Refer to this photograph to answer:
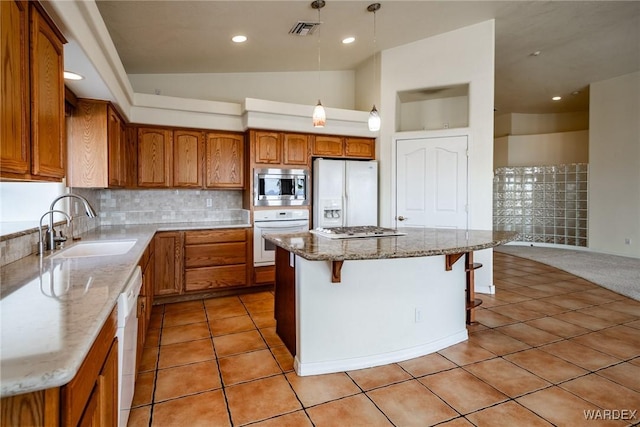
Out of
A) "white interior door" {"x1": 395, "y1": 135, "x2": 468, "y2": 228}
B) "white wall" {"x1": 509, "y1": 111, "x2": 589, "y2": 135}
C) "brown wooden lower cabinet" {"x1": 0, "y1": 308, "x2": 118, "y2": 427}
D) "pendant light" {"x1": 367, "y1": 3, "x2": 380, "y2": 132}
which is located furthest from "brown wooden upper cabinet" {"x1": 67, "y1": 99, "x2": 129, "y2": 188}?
"white wall" {"x1": 509, "y1": 111, "x2": 589, "y2": 135}

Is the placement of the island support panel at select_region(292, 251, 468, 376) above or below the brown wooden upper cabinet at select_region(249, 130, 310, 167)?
below

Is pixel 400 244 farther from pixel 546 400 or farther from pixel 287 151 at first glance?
pixel 287 151

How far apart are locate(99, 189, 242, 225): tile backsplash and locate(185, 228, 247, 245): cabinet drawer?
2.16 ft

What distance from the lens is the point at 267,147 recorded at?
4.43 m

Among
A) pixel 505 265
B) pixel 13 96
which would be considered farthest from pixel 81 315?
pixel 505 265

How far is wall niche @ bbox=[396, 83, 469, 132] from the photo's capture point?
15.6ft

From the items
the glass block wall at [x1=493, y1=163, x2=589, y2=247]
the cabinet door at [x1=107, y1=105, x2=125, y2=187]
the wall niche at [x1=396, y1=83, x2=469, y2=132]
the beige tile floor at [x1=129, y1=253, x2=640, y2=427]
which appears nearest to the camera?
the beige tile floor at [x1=129, y1=253, x2=640, y2=427]

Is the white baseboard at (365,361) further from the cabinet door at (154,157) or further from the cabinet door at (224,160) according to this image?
the cabinet door at (154,157)

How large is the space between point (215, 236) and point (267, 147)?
4.22ft

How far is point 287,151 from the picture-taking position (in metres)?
4.52

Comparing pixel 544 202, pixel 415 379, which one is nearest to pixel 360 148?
pixel 415 379

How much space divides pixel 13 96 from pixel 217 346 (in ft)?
7.19

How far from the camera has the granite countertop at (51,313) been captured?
0.78 m

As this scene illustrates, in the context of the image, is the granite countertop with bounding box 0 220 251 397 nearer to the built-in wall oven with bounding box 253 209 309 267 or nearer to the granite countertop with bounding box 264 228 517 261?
the granite countertop with bounding box 264 228 517 261
